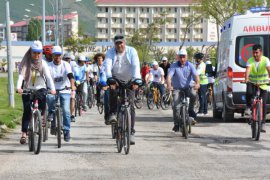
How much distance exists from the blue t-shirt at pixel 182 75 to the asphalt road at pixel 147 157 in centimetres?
102

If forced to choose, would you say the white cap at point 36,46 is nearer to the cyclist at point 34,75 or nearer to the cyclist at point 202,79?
the cyclist at point 34,75

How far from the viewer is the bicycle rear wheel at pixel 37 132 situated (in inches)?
503

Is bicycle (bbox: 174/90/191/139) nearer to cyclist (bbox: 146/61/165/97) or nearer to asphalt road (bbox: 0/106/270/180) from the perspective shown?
asphalt road (bbox: 0/106/270/180)

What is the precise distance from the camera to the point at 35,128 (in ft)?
42.5

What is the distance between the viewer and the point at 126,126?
1288 cm

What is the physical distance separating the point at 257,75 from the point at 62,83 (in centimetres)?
369

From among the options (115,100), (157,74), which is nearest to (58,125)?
(115,100)

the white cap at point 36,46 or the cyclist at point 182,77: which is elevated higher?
the white cap at point 36,46

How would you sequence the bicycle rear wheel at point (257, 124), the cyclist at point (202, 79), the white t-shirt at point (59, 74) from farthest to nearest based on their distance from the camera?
the cyclist at point (202, 79) < the bicycle rear wheel at point (257, 124) < the white t-shirt at point (59, 74)

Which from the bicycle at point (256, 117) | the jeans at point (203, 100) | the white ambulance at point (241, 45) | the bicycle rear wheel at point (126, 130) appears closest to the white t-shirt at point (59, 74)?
the bicycle rear wheel at point (126, 130)

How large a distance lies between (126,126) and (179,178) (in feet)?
9.97

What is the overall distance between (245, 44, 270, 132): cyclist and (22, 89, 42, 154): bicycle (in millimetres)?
4530

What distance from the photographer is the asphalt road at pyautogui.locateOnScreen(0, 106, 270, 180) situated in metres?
10.4

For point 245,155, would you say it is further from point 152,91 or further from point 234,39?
point 152,91
